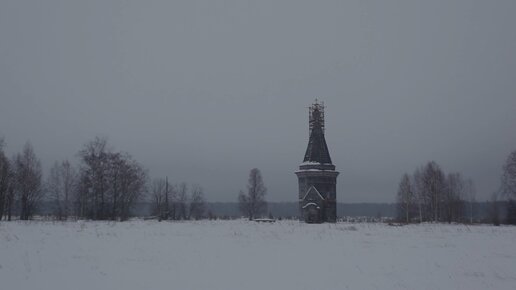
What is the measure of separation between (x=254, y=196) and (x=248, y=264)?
216 ft

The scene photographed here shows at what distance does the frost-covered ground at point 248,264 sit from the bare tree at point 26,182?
29251 mm

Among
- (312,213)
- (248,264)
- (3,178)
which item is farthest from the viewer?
(312,213)

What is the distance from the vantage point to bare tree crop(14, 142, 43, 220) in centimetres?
4378

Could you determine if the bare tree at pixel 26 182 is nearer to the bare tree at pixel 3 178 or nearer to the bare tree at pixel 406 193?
the bare tree at pixel 3 178

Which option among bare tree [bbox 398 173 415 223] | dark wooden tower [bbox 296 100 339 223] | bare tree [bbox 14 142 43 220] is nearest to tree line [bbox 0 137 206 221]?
bare tree [bbox 14 142 43 220]

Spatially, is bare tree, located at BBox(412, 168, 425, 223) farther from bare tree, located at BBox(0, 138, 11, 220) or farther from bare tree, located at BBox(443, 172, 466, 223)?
bare tree, located at BBox(0, 138, 11, 220)

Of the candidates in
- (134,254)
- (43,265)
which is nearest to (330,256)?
(134,254)

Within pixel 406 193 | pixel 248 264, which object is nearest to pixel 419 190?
pixel 406 193

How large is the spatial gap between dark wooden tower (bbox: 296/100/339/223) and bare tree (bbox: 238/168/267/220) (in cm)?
2771

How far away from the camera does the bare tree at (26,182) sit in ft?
144

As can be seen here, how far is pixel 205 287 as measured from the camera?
30.5 ft

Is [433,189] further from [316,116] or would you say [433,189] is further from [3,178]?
[3,178]

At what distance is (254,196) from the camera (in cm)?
7769

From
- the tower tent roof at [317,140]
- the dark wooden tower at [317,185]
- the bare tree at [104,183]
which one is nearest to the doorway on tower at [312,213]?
the dark wooden tower at [317,185]
